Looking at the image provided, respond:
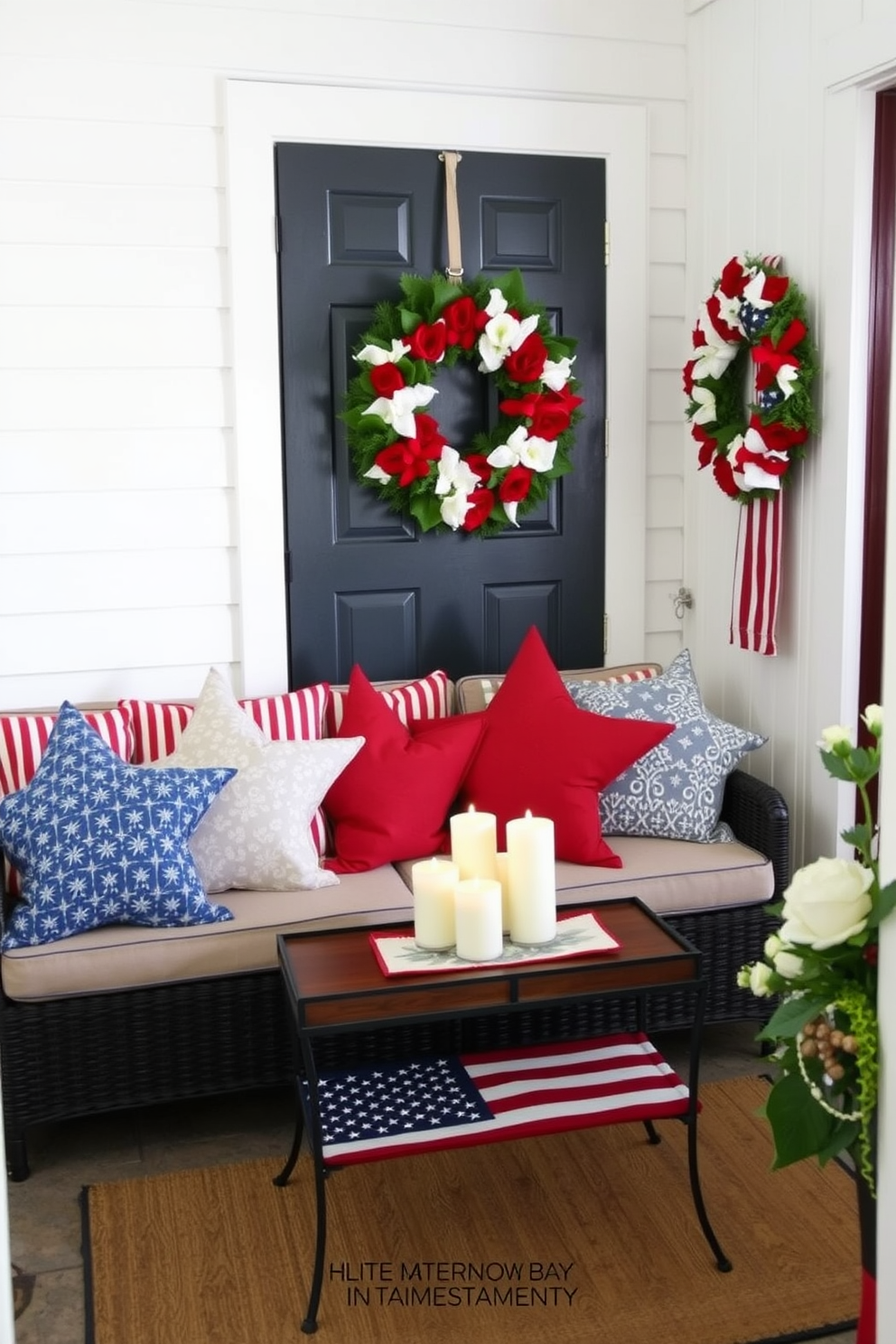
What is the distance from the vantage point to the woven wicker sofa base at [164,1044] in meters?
2.80

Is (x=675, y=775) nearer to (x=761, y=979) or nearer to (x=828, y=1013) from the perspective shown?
(x=761, y=979)

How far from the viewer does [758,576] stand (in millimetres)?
3541

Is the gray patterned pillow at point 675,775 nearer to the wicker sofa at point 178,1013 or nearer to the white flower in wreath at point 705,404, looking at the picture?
the wicker sofa at point 178,1013

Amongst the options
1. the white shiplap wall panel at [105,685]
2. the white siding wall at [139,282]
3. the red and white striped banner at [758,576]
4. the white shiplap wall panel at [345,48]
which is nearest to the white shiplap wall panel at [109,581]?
the white siding wall at [139,282]

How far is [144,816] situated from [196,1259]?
2.78 ft

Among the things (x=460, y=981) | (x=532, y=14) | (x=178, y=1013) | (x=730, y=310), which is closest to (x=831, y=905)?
(x=460, y=981)

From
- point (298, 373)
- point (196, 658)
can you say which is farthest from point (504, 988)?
point (298, 373)

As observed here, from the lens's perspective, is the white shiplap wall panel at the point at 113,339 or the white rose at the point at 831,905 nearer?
the white rose at the point at 831,905

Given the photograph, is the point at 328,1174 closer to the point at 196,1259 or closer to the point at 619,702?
the point at 196,1259

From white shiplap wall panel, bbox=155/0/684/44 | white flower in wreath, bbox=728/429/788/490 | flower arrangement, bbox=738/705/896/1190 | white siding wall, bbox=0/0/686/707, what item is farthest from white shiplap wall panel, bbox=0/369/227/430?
flower arrangement, bbox=738/705/896/1190

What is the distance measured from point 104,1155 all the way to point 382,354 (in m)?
1.98

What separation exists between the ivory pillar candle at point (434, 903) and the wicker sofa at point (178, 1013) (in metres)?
0.46

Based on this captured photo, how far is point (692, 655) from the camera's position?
4059mm

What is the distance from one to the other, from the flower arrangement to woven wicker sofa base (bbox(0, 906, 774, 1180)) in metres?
1.31
